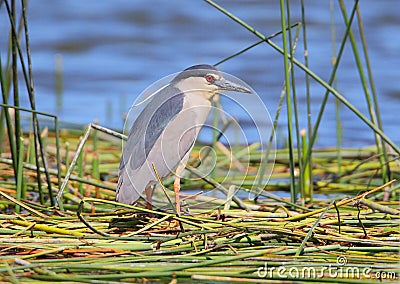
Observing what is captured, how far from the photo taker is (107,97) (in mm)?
9273

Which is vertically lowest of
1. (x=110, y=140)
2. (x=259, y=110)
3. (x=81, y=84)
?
(x=259, y=110)

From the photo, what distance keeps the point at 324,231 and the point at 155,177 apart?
0.87 m

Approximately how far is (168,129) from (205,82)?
293mm

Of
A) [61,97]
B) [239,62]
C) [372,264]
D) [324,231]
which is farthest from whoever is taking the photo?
[239,62]

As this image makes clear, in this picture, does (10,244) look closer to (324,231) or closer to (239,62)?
(324,231)

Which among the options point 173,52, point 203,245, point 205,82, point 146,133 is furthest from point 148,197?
point 173,52

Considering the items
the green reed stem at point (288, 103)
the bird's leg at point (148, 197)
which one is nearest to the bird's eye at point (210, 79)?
the green reed stem at point (288, 103)

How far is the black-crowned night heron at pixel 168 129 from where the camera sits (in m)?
4.27

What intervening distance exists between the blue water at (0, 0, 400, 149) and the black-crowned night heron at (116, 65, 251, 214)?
3.35 m

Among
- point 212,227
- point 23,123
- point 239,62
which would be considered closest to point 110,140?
point 23,123

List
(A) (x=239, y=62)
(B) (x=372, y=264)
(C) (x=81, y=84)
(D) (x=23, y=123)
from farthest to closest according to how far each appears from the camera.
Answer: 1. (A) (x=239, y=62)
2. (C) (x=81, y=84)
3. (D) (x=23, y=123)
4. (B) (x=372, y=264)

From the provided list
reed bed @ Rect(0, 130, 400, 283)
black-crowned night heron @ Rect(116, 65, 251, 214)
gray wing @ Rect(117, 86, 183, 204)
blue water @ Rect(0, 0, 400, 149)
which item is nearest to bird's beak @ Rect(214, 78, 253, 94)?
black-crowned night heron @ Rect(116, 65, 251, 214)

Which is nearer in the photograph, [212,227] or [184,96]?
[212,227]

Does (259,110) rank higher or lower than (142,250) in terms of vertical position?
higher
